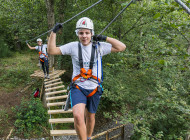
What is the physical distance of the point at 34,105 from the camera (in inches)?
222

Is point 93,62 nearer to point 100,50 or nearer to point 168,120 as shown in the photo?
point 100,50

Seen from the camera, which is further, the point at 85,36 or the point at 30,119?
the point at 30,119

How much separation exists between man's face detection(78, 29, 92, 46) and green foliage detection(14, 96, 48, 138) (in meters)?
4.54

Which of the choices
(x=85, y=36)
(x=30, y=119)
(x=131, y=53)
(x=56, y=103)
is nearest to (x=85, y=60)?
(x=85, y=36)

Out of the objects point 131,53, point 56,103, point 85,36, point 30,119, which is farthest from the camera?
point 30,119

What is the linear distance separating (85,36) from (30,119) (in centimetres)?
468

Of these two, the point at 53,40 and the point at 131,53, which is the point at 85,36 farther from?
the point at 131,53

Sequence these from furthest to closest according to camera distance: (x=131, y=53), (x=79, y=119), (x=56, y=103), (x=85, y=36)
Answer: (x=131, y=53)
(x=56, y=103)
(x=85, y=36)
(x=79, y=119)

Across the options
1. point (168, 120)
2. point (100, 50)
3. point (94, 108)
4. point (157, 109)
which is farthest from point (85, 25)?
point (168, 120)

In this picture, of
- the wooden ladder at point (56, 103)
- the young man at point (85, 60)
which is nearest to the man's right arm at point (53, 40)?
the young man at point (85, 60)

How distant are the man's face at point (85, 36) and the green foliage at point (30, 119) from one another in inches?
179

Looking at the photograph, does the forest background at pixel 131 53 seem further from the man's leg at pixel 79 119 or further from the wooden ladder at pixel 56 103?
the man's leg at pixel 79 119

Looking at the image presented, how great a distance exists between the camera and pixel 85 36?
1.83 metres

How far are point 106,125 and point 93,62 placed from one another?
6.00 m
